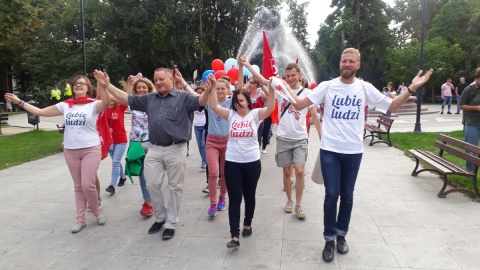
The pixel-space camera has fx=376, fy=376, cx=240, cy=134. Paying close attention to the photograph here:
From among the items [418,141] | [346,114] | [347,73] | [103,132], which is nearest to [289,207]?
[346,114]

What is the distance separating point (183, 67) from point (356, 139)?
33.1 metres

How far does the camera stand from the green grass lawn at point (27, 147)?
9.43 m

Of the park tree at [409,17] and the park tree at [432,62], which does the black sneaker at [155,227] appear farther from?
the park tree at [409,17]

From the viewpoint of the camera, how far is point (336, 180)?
3.69 m

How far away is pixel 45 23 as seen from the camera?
36000mm

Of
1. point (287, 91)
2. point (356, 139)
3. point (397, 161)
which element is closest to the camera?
point (356, 139)

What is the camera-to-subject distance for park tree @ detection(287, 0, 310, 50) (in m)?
61.7

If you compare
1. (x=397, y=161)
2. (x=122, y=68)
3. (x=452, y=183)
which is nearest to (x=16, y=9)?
(x=122, y=68)

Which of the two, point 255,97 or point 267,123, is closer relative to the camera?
point 255,97

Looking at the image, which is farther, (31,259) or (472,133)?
(472,133)

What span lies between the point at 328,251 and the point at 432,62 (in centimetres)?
3097

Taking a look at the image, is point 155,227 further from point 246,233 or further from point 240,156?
point 240,156

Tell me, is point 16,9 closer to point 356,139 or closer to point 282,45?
point 282,45

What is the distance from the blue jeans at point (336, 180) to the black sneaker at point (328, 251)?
1.9 inches
